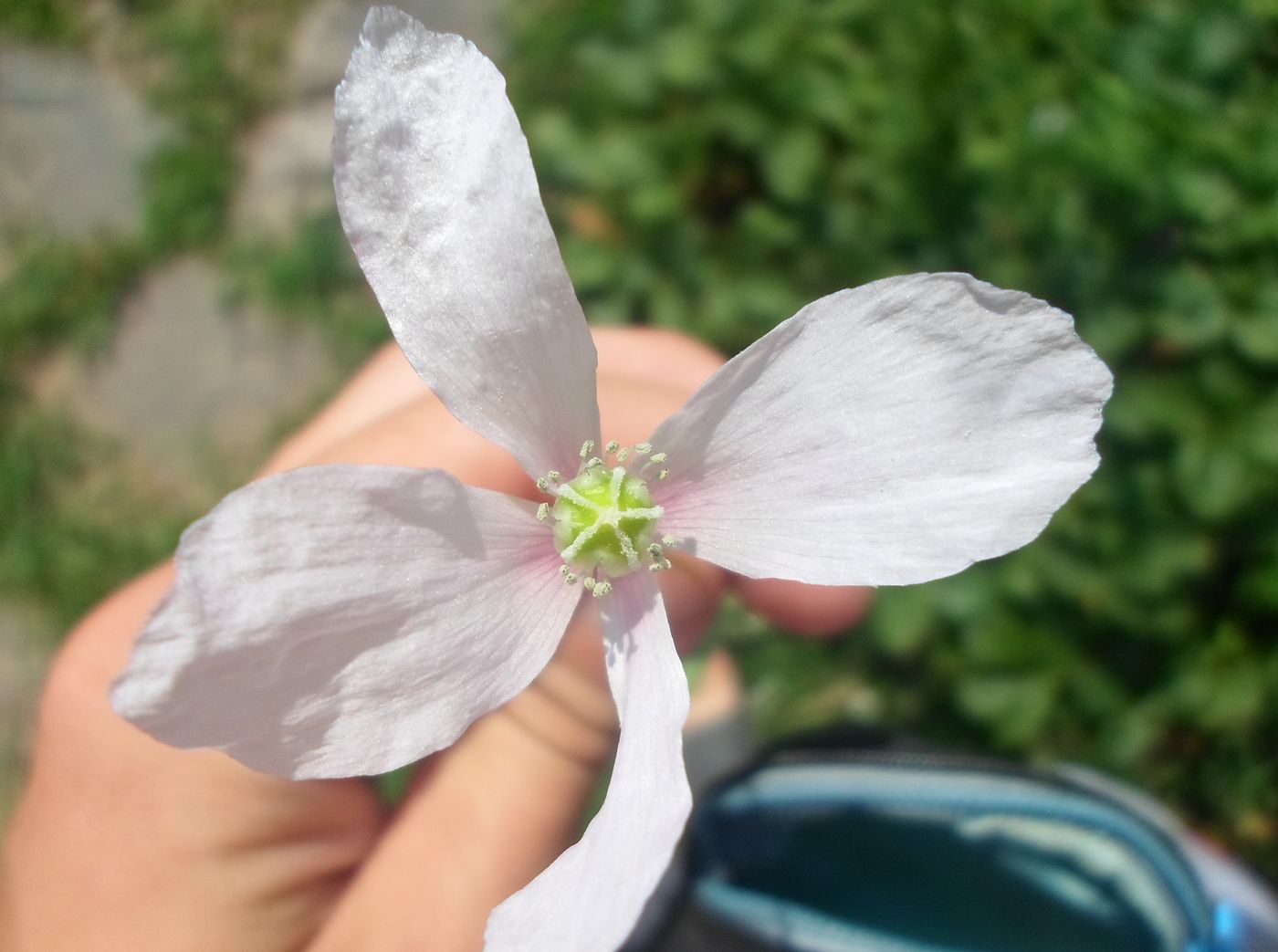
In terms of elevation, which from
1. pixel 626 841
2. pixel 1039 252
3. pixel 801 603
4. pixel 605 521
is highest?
pixel 1039 252

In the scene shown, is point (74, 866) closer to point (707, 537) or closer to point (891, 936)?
point (707, 537)

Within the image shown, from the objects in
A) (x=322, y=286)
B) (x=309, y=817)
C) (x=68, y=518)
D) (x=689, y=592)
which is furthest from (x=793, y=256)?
(x=68, y=518)

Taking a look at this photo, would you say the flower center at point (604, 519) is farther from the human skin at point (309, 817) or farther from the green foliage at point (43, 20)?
the green foliage at point (43, 20)

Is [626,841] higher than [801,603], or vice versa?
[801,603]

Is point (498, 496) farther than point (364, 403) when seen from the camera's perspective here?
No

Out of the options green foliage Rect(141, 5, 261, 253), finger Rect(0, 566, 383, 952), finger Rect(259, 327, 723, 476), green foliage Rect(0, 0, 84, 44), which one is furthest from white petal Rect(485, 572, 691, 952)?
green foliage Rect(0, 0, 84, 44)

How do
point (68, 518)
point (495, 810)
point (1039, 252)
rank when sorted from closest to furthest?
point (495, 810)
point (1039, 252)
point (68, 518)

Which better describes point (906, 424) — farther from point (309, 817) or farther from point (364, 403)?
point (364, 403)
